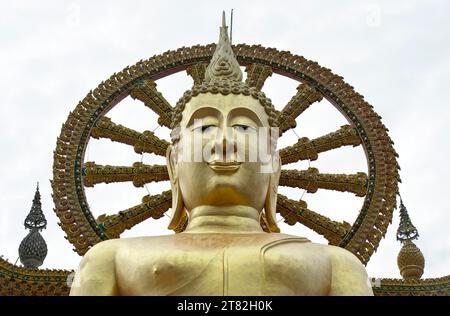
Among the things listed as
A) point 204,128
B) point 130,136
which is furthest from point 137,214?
point 204,128

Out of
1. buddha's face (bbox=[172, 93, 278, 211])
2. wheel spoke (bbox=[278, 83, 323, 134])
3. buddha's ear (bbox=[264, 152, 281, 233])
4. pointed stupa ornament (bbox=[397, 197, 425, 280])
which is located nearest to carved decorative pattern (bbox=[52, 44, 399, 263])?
wheel spoke (bbox=[278, 83, 323, 134])

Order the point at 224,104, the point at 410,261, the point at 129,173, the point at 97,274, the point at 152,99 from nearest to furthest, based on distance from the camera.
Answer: the point at 97,274 → the point at 224,104 → the point at 129,173 → the point at 152,99 → the point at 410,261

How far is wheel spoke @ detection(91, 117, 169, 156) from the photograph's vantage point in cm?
729

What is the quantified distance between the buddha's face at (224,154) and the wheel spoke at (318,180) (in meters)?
2.23

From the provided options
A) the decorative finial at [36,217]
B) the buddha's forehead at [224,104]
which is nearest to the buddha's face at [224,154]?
the buddha's forehead at [224,104]

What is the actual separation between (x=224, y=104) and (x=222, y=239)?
40.1 inches

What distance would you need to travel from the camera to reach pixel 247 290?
396 centimetres

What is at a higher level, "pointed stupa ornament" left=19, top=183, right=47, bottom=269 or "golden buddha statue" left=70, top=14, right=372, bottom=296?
"pointed stupa ornament" left=19, top=183, right=47, bottom=269

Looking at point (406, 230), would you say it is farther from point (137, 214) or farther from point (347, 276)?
point (347, 276)

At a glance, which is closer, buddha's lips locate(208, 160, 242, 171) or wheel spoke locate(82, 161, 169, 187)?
buddha's lips locate(208, 160, 242, 171)

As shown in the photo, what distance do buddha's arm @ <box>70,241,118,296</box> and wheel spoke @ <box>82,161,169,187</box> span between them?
2.86 m

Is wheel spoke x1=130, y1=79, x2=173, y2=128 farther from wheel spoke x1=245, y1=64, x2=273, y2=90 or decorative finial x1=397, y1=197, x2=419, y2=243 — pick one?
decorative finial x1=397, y1=197, x2=419, y2=243

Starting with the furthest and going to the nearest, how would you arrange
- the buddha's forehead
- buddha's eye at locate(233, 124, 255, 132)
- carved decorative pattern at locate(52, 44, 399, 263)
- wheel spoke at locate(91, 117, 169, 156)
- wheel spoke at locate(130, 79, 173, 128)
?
wheel spoke at locate(130, 79, 173, 128) → wheel spoke at locate(91, 117, 169, 156) → carved decorative pattern at locate(52, 44, 399, 263) → the buddha's forehead → buddha's eye at locate(233, 124, 255, 132)

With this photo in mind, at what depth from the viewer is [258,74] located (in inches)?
→ 307
